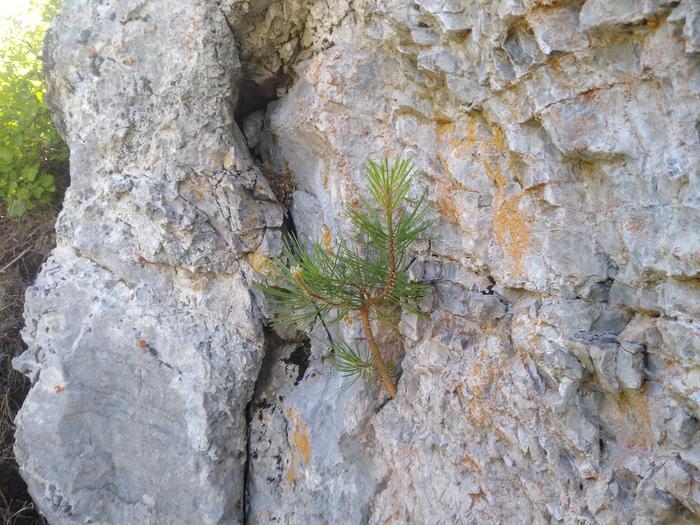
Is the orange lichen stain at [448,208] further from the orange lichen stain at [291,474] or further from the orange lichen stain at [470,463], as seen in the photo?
the orange lichen stain at [291,474]

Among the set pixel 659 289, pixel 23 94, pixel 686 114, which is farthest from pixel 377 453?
pixel 23 94

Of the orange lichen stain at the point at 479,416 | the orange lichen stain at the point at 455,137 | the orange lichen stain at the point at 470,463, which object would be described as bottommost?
the orange lichen stain at the point at 470,463

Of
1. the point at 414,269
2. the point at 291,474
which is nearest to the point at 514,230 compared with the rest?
the point at 414,269

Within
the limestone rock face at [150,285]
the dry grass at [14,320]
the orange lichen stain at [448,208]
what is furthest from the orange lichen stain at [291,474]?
the dry grass at [14,320]

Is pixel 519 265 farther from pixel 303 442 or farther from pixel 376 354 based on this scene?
pixel 303 442

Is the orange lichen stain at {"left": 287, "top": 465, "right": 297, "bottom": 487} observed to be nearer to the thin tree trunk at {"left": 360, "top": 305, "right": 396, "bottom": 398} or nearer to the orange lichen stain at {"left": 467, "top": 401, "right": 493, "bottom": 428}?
the thin tree trunk at {"left": 360, "top": 305, "right": 396, "bottom": 398}

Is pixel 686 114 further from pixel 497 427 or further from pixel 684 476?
pixel 497 427
